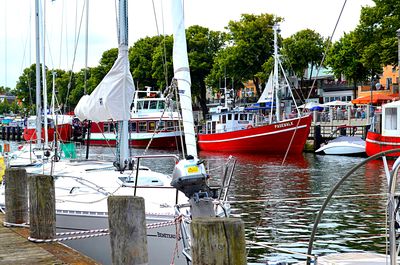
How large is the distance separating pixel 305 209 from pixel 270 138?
27786mm

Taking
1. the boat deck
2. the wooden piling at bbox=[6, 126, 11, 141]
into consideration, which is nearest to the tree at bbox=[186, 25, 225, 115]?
the wooden piling at bbox=[6, 126, 11, 141]

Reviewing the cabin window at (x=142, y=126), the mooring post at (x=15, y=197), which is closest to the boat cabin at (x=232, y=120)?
the cabin window at (x=142, y=126)

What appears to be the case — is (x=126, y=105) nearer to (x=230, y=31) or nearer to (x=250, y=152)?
(x=250, y=152)

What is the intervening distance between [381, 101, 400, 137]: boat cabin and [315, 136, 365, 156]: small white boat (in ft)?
17.0

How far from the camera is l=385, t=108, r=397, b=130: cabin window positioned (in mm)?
35750

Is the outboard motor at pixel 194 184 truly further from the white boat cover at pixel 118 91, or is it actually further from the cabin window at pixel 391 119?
the cabin window at pixel 391 119

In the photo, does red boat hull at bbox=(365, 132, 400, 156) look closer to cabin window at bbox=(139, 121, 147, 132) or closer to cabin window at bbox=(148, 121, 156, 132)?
cabin window at bbox=(148, 121, 156, 132)

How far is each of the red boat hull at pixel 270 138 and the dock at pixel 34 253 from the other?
116 feet

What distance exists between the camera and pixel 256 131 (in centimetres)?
4656

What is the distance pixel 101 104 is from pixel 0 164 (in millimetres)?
5499

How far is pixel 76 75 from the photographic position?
348 feet

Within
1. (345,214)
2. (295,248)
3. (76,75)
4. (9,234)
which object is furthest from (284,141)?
(76,75)

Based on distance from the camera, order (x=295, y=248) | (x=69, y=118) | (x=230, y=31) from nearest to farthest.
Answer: (x=295, y=248), (x=69, y=118), (x=230, y=31)

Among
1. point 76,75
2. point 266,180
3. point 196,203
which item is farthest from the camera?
point 76,75
